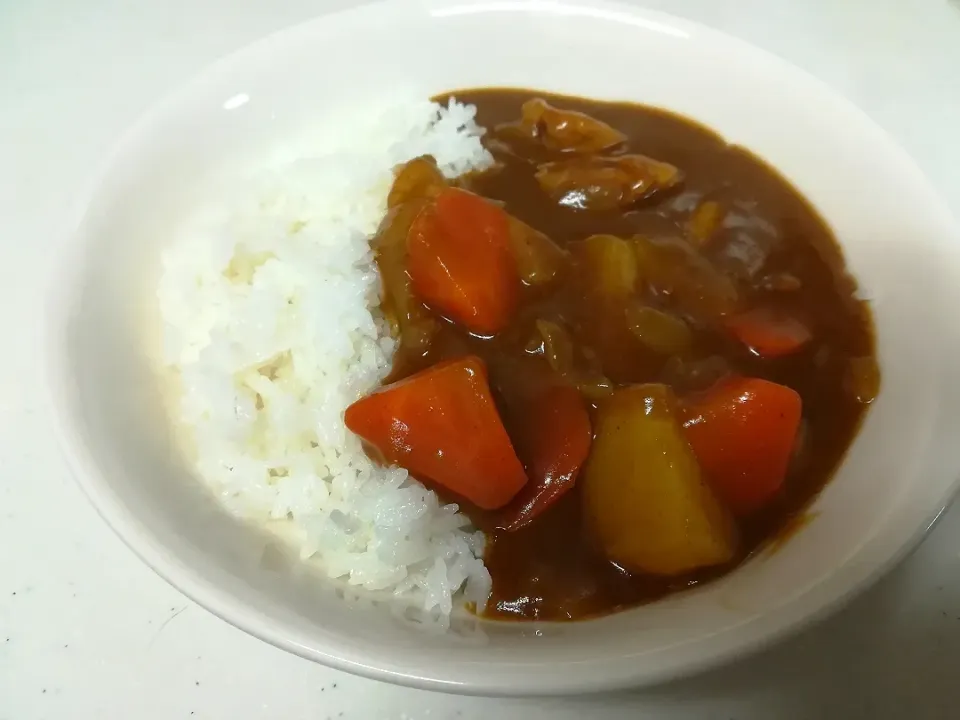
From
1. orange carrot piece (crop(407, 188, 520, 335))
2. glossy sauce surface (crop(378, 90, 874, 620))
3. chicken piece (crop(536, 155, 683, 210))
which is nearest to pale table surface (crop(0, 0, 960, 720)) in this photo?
glossy sauce surface (crop(378, 90, 874, 620))

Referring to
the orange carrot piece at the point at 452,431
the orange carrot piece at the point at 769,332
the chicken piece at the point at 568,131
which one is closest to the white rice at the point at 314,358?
the orange carrot piece at the point at 452,431

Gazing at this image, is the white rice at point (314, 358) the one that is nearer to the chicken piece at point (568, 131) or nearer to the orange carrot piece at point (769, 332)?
the chicken piece at point (568, 131)

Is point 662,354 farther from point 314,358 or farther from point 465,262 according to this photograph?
point 314,358

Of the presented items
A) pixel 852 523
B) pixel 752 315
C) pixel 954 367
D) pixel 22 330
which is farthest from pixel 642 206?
pixel 22 330

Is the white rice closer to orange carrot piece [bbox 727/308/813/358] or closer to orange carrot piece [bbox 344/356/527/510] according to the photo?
orange carrot piece [bbox 344/356/527/510]

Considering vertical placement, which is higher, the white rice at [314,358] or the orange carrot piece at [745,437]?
the orange carrot piece at [745,437]

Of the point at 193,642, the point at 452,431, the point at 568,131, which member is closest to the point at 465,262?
the point at 452,431

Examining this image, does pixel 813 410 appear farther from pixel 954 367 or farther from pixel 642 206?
pixel 642 206
